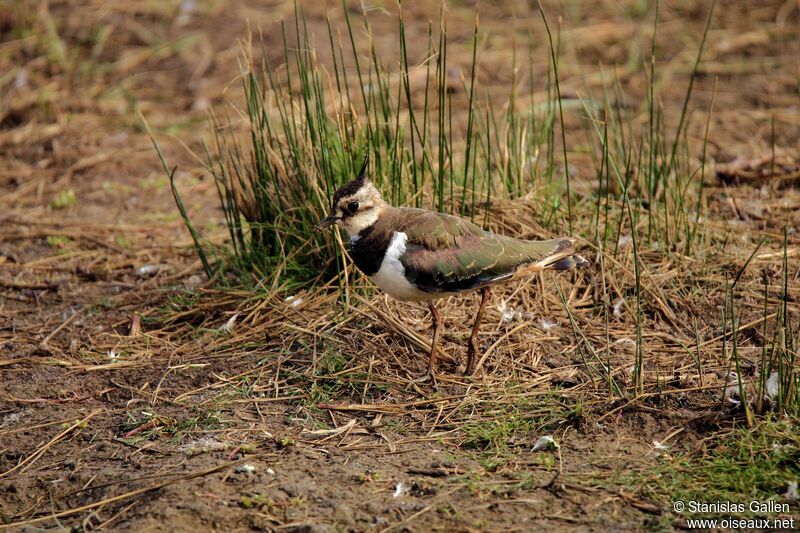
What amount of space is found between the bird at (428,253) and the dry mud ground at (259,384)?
0.40 meters

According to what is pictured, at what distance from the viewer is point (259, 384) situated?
428 cm

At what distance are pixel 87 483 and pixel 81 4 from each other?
22.8 feet

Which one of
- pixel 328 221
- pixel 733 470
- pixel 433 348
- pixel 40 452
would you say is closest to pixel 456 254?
pixel 433 348

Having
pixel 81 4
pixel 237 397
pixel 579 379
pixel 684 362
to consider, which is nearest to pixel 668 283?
pixel 684 362

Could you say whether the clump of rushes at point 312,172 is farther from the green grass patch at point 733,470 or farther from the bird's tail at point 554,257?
the green grass patch at point 733,470

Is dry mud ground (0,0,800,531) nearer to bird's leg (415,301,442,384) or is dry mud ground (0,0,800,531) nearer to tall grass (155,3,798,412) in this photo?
bird's leg (415,301,442,384)

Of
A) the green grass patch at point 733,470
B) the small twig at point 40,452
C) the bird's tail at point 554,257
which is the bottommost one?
the small twig at point 40,452

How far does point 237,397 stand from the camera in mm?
4188

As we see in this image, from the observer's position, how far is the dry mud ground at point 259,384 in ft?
11.1

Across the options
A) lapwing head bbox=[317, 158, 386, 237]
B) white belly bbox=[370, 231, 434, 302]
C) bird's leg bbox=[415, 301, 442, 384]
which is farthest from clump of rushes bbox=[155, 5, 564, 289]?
bird's leg bbox=[415, 301, 442, 384]

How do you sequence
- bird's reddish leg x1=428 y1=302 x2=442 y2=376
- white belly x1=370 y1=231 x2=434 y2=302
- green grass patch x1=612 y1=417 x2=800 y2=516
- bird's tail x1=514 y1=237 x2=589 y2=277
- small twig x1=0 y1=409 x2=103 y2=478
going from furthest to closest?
bird's tail x1=514 y1=237 x2=589 y2=277, bird's reddish leg x1=428 y1=302 x2=442 y2=376, white belly x1=370 y1=231 x2=434 y2=302, small twig x1=0 y1=409 x2=103 y2=478, green grass patch x1=612 y1=417 x2=800 y2=516

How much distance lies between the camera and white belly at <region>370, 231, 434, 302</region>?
13.5 feet

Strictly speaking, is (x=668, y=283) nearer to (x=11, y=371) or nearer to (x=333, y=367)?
(x=333, y=367)

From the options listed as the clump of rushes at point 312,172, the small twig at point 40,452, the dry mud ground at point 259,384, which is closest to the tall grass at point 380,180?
the clump of rushes at point 312,172
